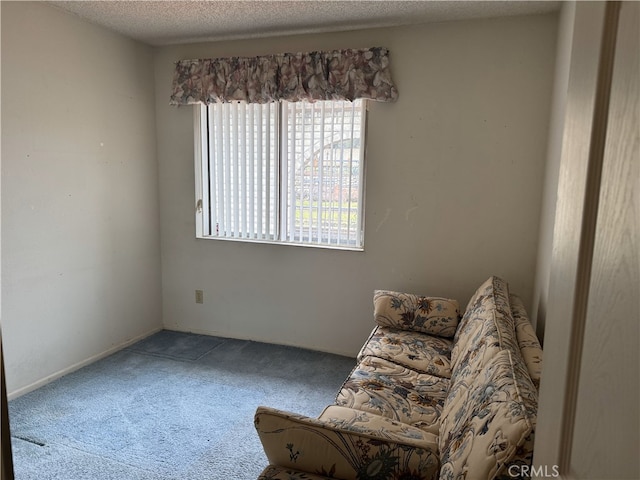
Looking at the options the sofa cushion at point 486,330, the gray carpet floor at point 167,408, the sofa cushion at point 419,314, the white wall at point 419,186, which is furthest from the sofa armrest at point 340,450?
the white wall at point 419,186

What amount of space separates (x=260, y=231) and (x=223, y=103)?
102 centimetres

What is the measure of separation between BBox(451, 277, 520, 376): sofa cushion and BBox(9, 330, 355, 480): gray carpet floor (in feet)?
3.49

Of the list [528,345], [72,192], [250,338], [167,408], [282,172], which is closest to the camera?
[528,345]

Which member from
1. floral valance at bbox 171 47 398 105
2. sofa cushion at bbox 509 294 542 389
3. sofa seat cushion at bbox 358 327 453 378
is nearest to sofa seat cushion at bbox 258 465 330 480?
sofa cushion at bbox 509 294 542 389

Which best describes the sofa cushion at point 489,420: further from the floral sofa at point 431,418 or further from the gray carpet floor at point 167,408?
the gray carpet floor at point 167,408

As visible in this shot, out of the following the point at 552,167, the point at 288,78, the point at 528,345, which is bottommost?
the point at 528,345

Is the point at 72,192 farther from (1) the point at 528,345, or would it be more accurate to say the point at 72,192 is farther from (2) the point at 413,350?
(1) the point at 528,345

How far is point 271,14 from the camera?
9.06 feet

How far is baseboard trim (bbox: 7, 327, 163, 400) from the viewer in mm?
2656

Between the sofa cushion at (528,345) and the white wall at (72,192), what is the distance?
271 centimetres

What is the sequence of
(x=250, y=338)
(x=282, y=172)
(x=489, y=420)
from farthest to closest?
(x=250, y=338) < (x=282, y=172) < (x=489, y=420)

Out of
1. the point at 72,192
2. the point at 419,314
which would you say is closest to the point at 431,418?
→ the point at 419,314

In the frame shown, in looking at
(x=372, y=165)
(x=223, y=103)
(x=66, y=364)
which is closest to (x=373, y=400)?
(x=372, y=165)

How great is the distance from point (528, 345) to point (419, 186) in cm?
156
